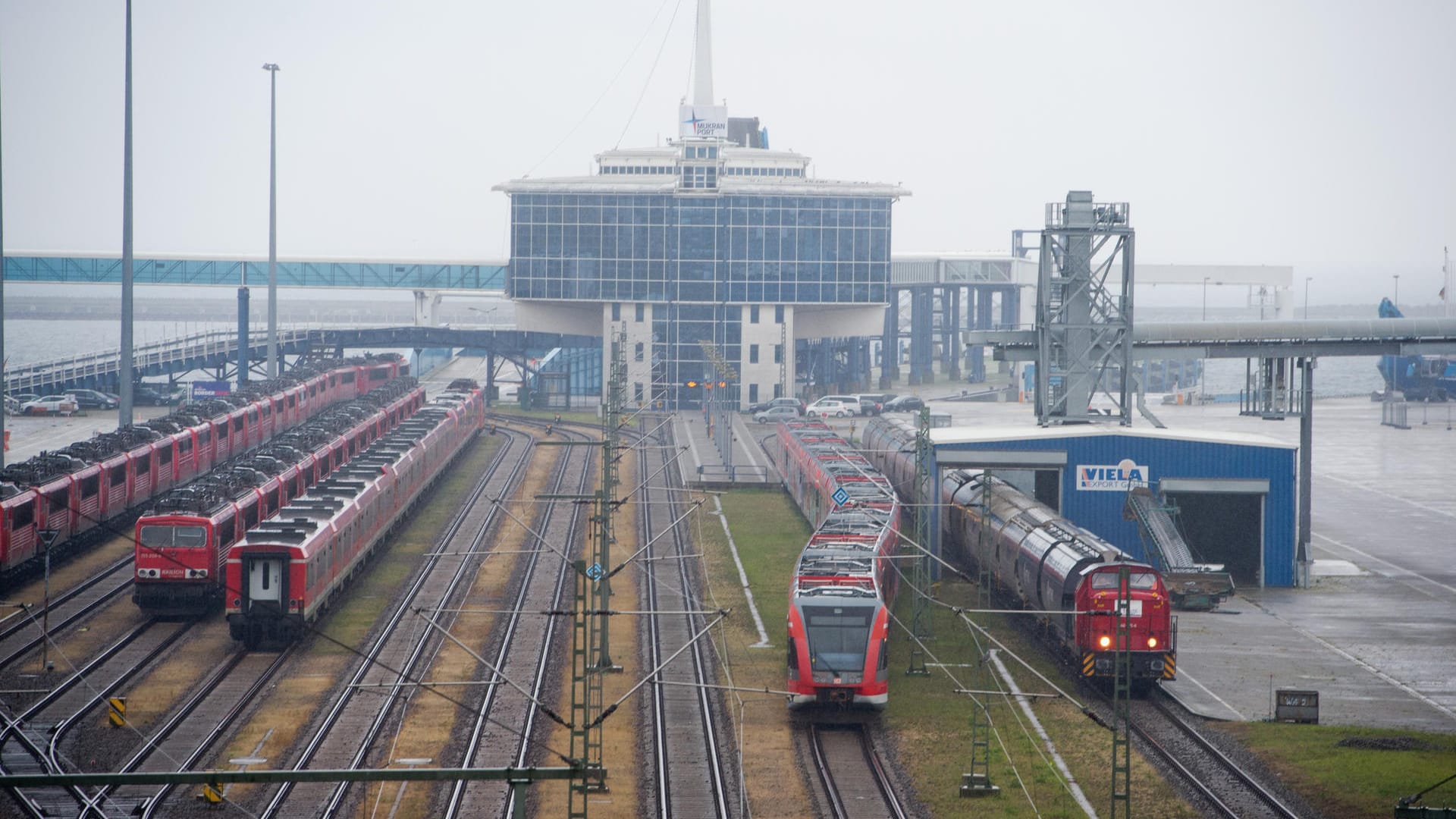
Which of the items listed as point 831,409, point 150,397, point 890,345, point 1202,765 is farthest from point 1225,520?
point 890,345

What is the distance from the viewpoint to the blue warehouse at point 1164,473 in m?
47.9

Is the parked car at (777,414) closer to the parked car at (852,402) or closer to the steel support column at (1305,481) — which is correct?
the parked car at (852,402)

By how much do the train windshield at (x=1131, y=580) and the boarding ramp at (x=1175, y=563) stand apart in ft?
36.8

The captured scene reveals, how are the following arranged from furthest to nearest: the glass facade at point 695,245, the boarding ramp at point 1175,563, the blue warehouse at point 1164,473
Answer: the glass facade at point 695,245, the blue warehouse at point 1164,473, the boarding ramp at point 1175,563

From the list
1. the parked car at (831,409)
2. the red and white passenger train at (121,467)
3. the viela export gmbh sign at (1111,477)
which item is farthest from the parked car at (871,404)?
the viela export gmbh sign at (1111,477)

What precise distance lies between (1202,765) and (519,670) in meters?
15.8

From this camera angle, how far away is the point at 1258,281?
536 feet

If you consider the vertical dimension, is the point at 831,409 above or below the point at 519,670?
above

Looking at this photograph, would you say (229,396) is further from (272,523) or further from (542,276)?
(272,523)

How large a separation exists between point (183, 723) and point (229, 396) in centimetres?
4839

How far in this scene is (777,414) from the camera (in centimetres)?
9831

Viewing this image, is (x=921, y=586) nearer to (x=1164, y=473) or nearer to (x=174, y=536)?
(x=1164, y=473)

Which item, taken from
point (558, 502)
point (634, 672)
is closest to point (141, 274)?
point (558, 502)

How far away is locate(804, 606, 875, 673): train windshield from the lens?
31.0m
